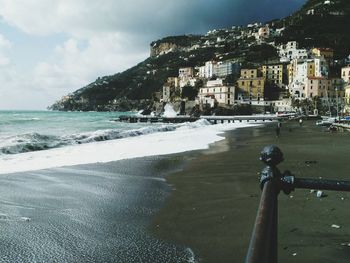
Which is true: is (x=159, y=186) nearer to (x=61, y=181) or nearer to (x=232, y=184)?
(x=232, y=184)

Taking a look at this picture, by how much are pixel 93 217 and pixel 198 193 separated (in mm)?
3103

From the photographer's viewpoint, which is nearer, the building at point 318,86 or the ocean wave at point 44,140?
the ocean wave at point 44,140

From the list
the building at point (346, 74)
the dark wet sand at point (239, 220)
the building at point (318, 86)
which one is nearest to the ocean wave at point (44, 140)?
the dark wet sand at point (239, 220)

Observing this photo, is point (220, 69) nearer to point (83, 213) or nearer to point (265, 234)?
point (83, 213)

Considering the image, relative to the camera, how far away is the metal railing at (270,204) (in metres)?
1.22

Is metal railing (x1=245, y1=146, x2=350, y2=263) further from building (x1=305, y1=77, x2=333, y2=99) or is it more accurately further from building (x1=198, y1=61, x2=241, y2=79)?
building (x1=198, y1=61, x2=241, y2=79)

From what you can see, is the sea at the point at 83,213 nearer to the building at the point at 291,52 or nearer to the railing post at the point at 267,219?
the railing post at the point at 267,219

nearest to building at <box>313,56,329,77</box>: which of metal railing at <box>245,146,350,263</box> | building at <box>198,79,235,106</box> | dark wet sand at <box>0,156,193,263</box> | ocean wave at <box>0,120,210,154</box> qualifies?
building at <box>198,79,235,106</box>

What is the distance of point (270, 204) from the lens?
1.59 m

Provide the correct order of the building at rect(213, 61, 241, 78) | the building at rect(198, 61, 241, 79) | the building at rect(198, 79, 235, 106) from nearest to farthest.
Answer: the building at rect(198, 79, 235, 106) → the building at rect(213, 61, 241, 78) → the building at rect(198, 61, 241, 79)

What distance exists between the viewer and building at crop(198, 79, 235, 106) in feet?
341

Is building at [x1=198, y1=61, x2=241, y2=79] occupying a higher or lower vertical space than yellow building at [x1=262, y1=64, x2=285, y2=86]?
higher

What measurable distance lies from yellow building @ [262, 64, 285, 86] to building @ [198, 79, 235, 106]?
732 inches

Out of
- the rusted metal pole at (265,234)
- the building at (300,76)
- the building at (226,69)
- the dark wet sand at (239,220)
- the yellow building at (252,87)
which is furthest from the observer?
the building at (226,69)
